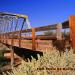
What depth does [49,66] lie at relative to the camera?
6020mm

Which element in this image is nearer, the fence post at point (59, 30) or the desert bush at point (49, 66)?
the desert bush at point (49, 66)

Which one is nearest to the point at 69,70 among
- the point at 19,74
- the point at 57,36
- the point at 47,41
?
the point at 19,74

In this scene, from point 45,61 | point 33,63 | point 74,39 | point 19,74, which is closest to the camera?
point 19,74

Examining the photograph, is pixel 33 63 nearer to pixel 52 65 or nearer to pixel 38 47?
pixel 52 65

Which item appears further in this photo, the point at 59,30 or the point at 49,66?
the point at 59,30

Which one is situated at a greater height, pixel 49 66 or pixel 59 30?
pixel 59 30

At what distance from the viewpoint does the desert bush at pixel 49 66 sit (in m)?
5.54

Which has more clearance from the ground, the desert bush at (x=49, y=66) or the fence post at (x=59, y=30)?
the fence post at (x=59, y=30)

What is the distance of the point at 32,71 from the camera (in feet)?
18.5

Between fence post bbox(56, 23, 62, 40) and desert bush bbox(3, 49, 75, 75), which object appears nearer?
desert bush bbox(3, 49, 75, 75)

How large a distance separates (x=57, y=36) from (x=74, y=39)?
2.59 feet

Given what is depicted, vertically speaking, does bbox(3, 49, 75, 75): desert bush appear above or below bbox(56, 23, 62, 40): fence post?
below

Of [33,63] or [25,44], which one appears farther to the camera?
[25,44]

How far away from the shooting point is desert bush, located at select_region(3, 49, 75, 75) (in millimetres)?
5535
